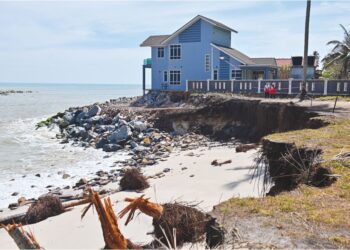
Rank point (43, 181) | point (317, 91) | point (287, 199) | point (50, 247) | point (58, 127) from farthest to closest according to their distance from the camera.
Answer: point (58, 127)
point (317, 91)
point (43, 181)
point (50, 247)
point (287, 199)

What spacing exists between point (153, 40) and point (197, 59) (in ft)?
18.4

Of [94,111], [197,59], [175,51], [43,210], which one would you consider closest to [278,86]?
[197,59]

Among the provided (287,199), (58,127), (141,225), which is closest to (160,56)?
(58,127)

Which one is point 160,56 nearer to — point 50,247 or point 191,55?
point 191,55

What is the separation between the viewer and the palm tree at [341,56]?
39812 mm

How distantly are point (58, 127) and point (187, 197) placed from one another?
26367 millimetres

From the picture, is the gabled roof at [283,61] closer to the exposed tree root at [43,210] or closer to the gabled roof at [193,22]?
the gabled roof at [193,22]

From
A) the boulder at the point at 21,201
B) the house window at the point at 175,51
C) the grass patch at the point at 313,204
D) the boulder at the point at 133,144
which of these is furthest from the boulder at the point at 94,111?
the grass patch at the point at 313,204

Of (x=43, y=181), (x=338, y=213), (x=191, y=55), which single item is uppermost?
(x=191, y=55)

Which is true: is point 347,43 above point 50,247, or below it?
above

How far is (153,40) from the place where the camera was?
41.1m

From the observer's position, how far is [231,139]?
2417 cm

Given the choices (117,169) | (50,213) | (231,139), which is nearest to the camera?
(50,213)

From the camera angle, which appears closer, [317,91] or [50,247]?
[50,247]
